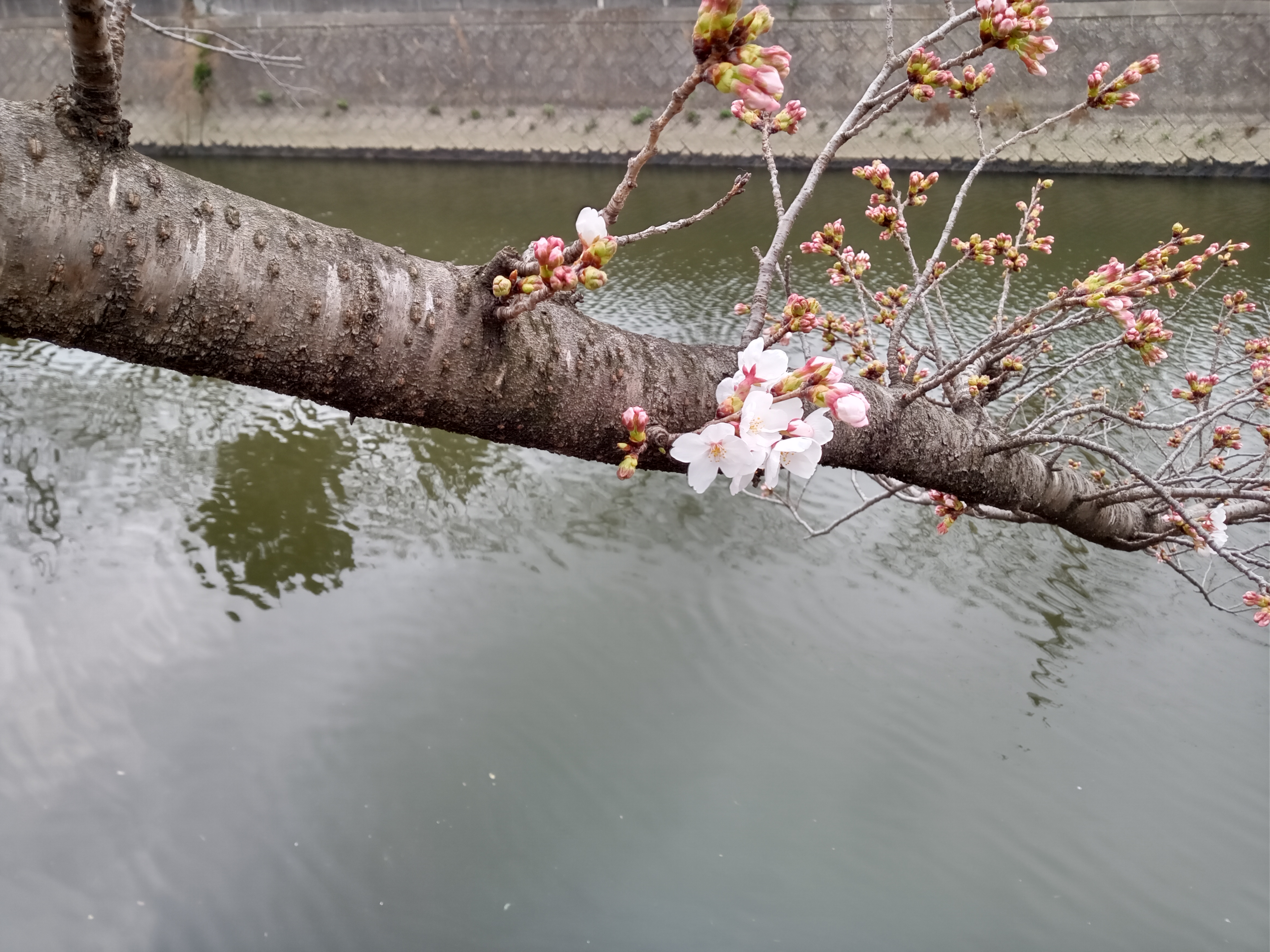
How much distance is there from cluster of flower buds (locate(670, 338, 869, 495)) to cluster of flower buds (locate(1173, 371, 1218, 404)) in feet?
6.26

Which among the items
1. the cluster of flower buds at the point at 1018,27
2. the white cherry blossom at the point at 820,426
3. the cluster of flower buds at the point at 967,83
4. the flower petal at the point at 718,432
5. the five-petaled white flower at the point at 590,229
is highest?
the cluster of flower buds at the point at 967,83

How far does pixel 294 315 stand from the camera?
83 cm

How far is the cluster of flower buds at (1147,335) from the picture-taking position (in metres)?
1.27

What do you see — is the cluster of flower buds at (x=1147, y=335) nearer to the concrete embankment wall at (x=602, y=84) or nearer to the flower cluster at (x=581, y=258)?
the flower cluster at (x=581, y=258)

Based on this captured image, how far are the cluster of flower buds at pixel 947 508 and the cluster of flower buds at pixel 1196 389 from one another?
2.57 feet

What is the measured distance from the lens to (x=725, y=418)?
0.96 m

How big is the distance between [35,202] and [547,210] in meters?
11.3

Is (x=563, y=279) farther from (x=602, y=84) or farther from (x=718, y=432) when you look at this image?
(x=602, y=84)

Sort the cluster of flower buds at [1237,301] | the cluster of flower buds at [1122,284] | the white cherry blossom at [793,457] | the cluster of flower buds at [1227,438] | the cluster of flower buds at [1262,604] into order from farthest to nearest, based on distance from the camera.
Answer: the cluster of flower buds at [1237,301]
the cluster of flower buds at [1227,438]
the cluster of flower buds at [1262,604]
the cluster of flower buds at [1122,284]
the white cherry blossom at [793,457]

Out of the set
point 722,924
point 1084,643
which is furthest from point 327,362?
point 1084,643

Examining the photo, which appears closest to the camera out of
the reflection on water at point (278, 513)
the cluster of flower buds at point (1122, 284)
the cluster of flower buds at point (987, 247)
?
the cluster of flower buds at point (1122, 284)

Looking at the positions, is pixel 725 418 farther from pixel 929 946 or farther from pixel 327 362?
pixel 929 946

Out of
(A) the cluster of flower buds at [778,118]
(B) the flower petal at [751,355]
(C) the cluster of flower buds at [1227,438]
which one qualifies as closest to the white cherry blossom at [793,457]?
(B) the flower petal at [751,355]

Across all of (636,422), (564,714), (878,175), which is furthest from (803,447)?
(564,714)
